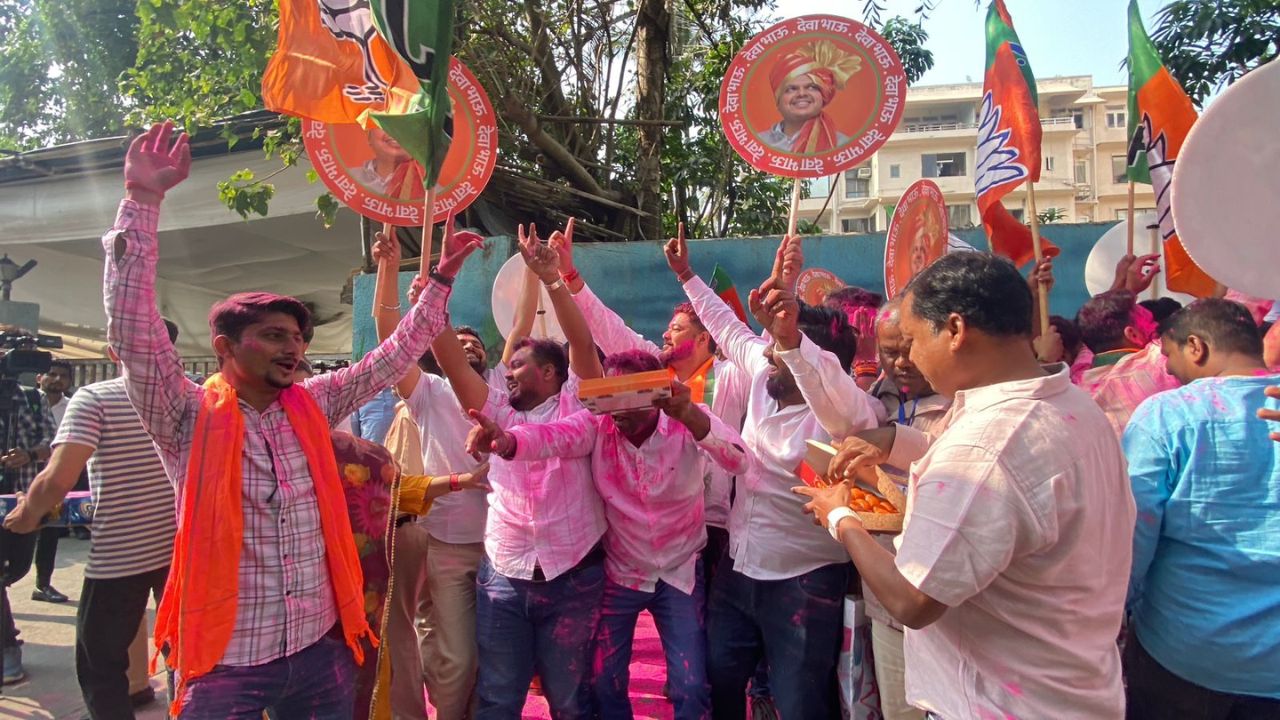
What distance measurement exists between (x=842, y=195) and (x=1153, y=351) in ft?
128

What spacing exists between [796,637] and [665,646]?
1.82 feet

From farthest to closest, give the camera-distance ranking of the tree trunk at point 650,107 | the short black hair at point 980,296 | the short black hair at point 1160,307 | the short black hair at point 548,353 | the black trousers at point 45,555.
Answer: the tree trunk at point 650,107, the black trousers at point 45,555, the short black hair at point 1160,307, the short black hair at point 548,353, the short black hair at point 980,296

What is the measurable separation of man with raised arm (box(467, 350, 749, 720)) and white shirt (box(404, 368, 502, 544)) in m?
0.76

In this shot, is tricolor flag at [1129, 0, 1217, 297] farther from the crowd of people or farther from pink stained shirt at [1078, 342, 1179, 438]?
pink stained shirt at [1078, 342, 1179, 438]

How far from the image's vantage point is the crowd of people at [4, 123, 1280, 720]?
5.24 feet

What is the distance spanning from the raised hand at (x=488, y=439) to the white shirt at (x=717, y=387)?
0.94 m

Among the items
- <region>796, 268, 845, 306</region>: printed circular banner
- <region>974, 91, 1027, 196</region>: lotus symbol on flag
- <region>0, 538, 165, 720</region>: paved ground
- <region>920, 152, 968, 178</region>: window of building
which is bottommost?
<region>0, 538, 165, 720</region>: paved ground

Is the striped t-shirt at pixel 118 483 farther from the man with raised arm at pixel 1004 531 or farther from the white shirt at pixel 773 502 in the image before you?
the man with raised arm at pixel 1004 531

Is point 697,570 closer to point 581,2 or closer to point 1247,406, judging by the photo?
point 1247,406

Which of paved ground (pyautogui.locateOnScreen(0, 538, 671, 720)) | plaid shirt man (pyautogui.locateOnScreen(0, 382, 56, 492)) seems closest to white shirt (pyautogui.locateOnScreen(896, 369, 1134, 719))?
paved ground (pyautogui.locateOnScreen(0, 538, 671, 720))

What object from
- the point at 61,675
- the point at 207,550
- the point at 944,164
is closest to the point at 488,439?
the point at 207,550

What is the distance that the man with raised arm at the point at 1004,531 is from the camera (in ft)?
4.99

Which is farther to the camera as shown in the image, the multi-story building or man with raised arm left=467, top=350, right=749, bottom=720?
the multi-story building

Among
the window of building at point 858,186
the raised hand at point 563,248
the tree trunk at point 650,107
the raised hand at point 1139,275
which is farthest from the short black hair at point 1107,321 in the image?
the window of building at point 858,186
